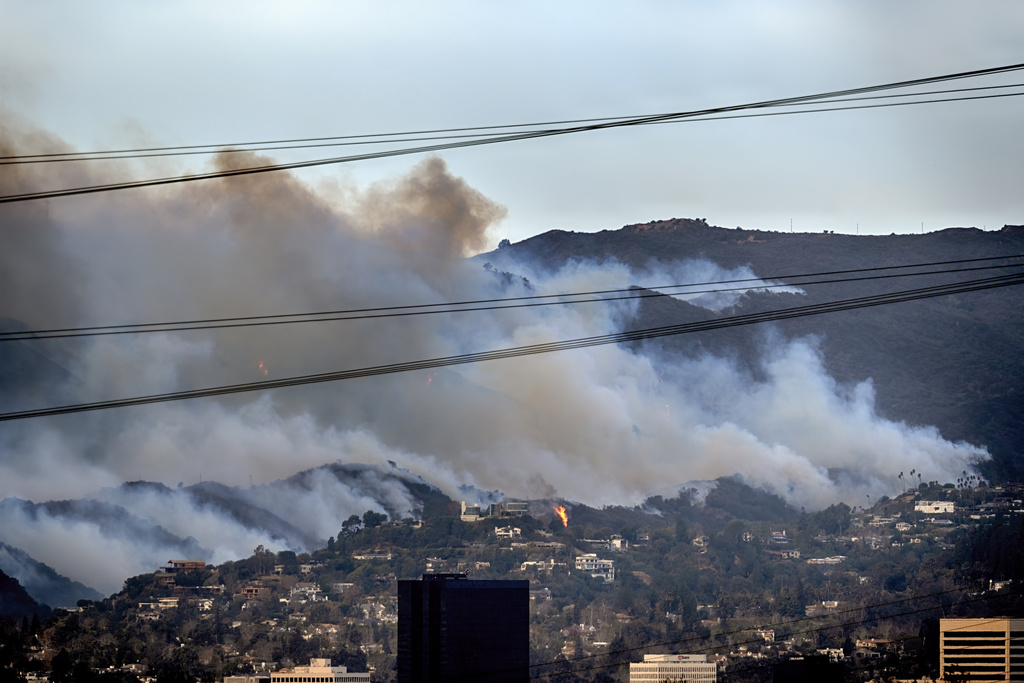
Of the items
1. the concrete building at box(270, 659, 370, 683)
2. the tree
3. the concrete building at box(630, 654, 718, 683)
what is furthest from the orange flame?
the concrete building at box(270, 659, 370, 683)

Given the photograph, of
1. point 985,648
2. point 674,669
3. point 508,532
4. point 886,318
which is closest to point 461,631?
point 674,669

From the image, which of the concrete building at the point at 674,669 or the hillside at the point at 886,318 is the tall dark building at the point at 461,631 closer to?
the concrete building at the point at 674,669

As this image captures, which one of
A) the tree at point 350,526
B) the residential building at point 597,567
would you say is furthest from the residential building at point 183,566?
the residential building at point 597,567

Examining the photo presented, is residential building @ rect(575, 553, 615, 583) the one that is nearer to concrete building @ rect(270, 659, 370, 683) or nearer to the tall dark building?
concrete building @ rect(270, 659, 370, 683)

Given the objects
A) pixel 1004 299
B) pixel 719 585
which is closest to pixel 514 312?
pixel 719 585

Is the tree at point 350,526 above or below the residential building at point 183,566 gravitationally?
above
